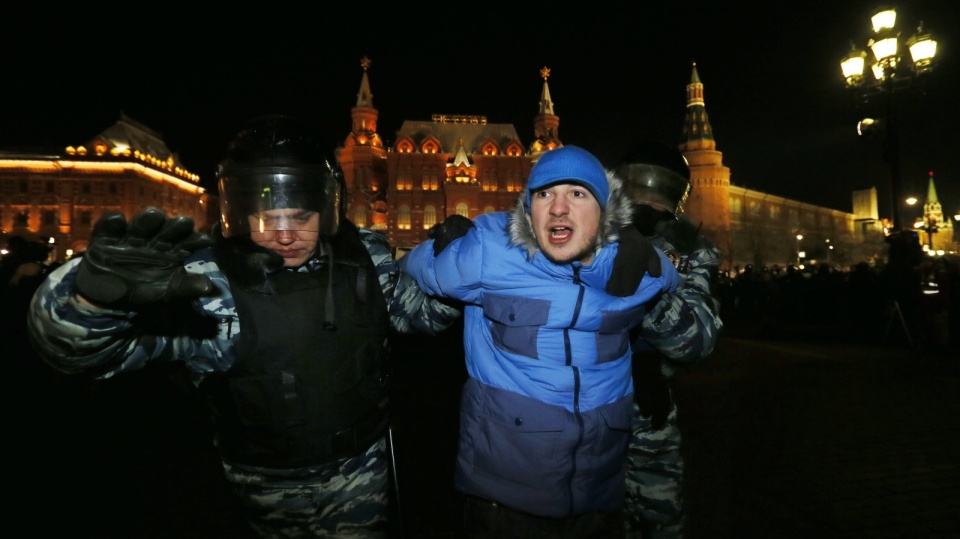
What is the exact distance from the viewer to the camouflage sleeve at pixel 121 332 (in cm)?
149

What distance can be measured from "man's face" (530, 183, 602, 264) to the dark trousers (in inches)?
37.2

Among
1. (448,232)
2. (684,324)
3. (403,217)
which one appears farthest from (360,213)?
(684,324)

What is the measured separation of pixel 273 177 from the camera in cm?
228

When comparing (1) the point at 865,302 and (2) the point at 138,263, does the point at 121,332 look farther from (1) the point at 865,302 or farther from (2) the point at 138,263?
(1) the point at 865,302

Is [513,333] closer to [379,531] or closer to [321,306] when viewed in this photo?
[321,306]

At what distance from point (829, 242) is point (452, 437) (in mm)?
79689

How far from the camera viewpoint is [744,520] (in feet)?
11.8

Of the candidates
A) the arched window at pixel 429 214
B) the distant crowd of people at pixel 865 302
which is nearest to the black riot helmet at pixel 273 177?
the distant crowd of people at pixel 865 302

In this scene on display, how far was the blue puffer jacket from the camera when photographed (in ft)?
6.28

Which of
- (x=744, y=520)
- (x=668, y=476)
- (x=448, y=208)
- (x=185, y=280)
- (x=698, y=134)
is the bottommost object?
(x=744, y=520)

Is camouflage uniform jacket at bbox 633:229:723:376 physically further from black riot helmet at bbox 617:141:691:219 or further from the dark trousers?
the dark trousers

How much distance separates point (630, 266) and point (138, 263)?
1553 millimetres

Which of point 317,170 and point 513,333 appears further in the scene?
point 317,170

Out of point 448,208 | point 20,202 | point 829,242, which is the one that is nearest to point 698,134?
point 829,242
